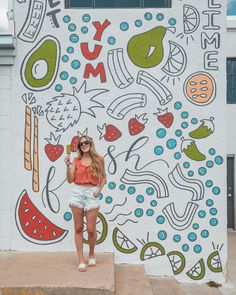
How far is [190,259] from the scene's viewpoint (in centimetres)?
658

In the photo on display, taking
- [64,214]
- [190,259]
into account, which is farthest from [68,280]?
[190,259]

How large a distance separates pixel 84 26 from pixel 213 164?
2882 millimetres

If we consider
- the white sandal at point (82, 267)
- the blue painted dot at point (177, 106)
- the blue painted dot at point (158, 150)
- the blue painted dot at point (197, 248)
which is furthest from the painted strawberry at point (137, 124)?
the white sandal at point (82, 267)

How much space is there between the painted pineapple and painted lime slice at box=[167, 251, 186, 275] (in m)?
2.41

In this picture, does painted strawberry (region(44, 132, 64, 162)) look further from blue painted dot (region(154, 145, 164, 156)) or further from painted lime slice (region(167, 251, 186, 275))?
painted lime slice (region(167, 251, 186, 275))

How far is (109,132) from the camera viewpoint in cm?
658

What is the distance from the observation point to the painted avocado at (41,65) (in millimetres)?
6594

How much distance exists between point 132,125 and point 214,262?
7.95 feet

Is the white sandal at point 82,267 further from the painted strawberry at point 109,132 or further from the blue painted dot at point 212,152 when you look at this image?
the blue painted dot at point 212,152

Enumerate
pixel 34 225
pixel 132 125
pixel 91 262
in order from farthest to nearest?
pixel 132 125, pixel 34 225, pixel 91 262

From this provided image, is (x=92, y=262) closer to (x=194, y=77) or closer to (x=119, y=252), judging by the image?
(x=119, y=252)

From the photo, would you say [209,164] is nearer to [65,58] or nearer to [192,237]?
[192,237]

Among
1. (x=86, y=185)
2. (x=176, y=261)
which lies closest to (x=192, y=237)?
(x=176, y=261)

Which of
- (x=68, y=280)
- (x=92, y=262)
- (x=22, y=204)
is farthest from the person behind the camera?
(x=22, y=204)
